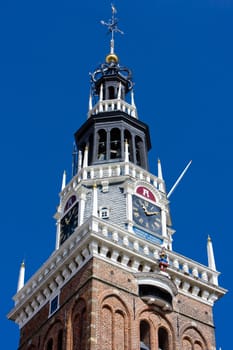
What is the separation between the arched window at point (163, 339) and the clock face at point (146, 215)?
618 cm

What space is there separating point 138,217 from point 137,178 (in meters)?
2.90

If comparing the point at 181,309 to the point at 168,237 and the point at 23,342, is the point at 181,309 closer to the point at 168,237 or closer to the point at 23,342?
the point at 168,237

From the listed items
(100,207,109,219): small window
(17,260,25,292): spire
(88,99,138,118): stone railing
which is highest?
(88,99,138,118): stone railing

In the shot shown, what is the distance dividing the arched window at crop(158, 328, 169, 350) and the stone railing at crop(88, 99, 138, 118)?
1657 centimetres

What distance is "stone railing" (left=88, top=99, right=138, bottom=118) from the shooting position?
195 feet

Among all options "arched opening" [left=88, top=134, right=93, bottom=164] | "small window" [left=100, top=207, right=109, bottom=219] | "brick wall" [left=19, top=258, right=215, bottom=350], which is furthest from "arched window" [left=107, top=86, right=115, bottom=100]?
"brick wall" [left=19, top=258, right=215, bottom=350]

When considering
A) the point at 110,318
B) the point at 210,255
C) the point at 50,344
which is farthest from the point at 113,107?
the point at 110,318

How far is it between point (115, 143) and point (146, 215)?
6.37 metres

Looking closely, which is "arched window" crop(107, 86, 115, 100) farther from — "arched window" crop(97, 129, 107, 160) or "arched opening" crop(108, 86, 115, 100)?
"arched window" crop(97, 129, 107, 160)

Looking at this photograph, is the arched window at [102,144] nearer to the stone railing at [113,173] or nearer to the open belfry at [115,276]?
the open belfry at [115,276]

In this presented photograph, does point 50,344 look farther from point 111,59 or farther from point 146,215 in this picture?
point 111,59

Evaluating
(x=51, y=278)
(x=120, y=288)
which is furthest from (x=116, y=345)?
(x=51, y=278)

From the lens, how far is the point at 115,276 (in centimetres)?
4694

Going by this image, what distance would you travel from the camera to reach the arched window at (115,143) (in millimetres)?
56156
